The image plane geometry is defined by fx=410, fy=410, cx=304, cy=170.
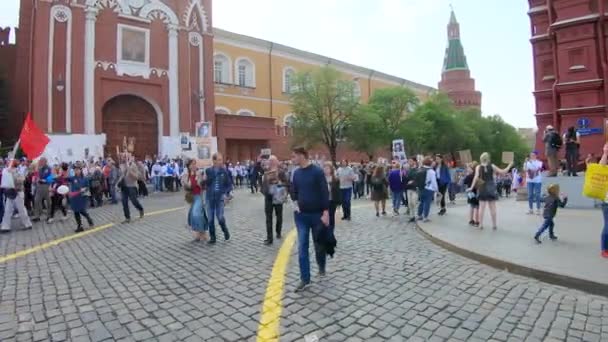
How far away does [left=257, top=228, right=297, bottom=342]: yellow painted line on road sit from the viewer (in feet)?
13.7

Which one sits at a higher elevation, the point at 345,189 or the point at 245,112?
the point at 245,112

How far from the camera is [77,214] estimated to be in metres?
10.6

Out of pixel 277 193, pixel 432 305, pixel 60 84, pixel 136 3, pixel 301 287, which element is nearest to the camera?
pixel 432 305

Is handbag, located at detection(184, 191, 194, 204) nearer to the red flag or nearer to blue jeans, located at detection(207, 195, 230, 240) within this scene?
blue jeans, located at detection(207, 195, 230, 240)

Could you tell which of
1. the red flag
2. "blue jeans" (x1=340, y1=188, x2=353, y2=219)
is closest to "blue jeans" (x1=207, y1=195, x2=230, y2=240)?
"blue jeans" (x1=340, y1=188, x2=353, y2=219)

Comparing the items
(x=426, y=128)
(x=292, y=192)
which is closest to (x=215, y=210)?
(x=292, y=192)

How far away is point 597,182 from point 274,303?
18.9ft

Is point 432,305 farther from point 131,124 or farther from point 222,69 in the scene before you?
point 222,69

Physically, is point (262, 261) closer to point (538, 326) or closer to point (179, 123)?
point (538, 326)

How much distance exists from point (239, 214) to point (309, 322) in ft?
30.7

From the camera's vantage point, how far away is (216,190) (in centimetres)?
879

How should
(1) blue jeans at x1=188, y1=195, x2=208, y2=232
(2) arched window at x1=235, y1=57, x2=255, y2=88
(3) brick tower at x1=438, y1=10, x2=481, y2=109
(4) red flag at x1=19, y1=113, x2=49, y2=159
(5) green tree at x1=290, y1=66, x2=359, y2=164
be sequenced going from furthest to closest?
(3) brick tower at x1=438, y1=10, x2=481, y2=109
(2) arched window at x1=235, y1=57, x2=255, y2=88
(5) green tree at x1=290, y1=66, x2=359, y2=164
(4) red flag at x1=19, y1=113, x2=49, y2=159
(1) blue jeans at x1=188, y1=195, x2=208, y2=232

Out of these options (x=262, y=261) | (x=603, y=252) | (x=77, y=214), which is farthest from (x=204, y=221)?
(x=603, y=252)

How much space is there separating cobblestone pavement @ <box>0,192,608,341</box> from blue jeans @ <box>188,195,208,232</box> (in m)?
0.70
